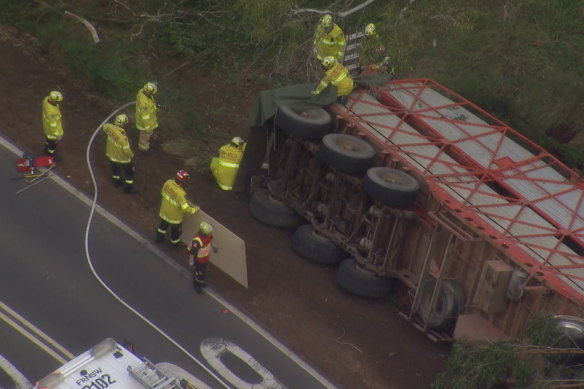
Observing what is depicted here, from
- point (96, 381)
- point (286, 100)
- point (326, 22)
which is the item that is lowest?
point (96, 381)

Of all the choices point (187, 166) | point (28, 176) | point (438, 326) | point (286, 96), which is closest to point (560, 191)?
point (438, 326)

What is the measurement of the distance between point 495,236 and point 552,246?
0.88 m

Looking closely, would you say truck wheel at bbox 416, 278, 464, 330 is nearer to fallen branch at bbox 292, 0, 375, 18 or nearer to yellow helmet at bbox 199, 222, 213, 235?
yellow helmet at bbox 199, 222, 213, 235

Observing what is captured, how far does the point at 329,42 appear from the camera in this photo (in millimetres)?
17672

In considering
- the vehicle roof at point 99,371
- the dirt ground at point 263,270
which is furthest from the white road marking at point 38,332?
the dirt ground at point 263,270

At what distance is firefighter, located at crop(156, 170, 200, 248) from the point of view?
46.9 ft

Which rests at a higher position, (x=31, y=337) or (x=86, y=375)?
(x=86, y=375)

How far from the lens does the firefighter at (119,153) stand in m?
15.6

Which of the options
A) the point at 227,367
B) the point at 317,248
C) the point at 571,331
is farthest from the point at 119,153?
the point at 571,331

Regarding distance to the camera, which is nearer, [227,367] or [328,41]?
[227,367]

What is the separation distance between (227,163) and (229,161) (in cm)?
5

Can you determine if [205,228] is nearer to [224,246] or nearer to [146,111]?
[224,246]

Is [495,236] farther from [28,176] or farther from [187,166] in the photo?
[28,176]

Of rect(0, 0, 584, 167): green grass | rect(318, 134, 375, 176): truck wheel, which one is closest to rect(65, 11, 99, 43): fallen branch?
rect(0, 0, 584, 167): green grass
